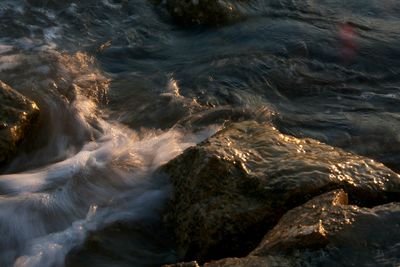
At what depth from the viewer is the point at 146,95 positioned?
639 centimetres

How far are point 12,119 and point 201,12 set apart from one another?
12.8 ft

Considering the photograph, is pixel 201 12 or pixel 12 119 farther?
pixel 201 12

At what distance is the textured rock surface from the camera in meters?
3.01

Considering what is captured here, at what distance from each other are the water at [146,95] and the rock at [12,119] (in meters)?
0.16

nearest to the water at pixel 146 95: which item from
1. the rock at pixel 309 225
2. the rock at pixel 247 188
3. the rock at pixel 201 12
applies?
the rock at pixel 201 12

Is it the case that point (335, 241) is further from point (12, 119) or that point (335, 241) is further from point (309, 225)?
point (12, 119)

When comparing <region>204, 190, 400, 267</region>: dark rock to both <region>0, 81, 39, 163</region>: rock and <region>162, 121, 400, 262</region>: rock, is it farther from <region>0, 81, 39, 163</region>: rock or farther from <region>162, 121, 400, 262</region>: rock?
<region>0, 81, 39, 163</region>: rock

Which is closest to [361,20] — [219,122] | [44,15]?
[219,122]

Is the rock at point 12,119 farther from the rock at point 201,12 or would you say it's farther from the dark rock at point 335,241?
the rock at point 201,12

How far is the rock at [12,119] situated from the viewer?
5020 mm

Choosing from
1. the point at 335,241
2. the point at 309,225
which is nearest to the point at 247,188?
the point at 309,225

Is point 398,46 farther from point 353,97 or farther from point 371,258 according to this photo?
point 371,258

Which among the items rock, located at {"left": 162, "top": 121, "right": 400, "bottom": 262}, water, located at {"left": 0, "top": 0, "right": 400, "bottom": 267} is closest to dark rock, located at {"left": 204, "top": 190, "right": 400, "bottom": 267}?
rock, located at {"left": 162, "top": 121, "right": 400, "bottom": 262}

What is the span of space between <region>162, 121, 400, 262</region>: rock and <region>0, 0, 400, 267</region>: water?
16.2 inches
